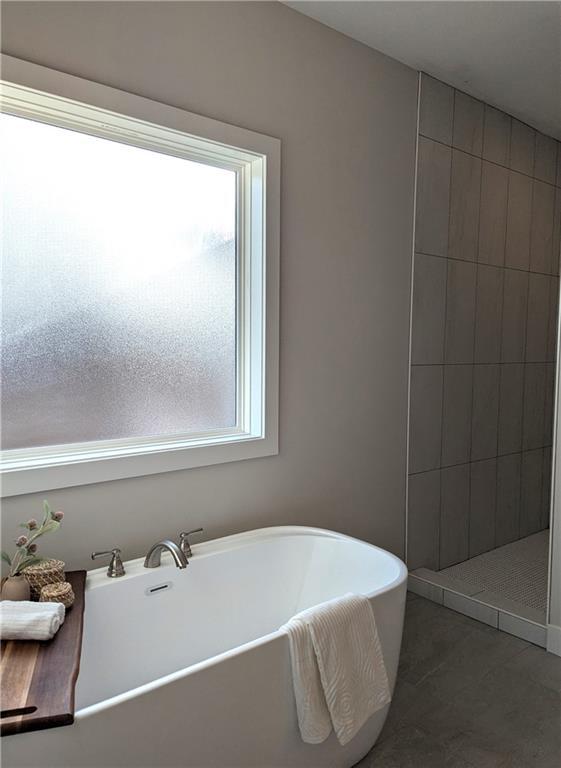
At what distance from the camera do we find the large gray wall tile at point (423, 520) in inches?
128

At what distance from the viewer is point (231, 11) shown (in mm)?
2307

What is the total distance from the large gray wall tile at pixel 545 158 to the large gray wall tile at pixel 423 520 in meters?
2.12

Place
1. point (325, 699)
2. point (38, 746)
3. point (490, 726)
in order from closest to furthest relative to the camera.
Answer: point (38, 746)
point (325, 699)
point (490, 726)

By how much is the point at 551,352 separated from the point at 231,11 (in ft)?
9.92

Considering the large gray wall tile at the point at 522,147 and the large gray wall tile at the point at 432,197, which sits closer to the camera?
the large gray wall tile at the point at 432,197

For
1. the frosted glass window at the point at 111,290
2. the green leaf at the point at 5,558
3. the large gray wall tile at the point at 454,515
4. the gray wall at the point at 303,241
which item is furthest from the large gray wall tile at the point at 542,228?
the green leaf at the point at 5,558

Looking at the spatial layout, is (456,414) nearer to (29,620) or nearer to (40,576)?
(40,576)

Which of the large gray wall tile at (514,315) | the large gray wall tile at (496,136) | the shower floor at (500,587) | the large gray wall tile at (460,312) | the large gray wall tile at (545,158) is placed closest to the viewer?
the shower floor at (500,587)

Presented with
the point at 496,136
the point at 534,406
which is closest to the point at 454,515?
the point at 534,406

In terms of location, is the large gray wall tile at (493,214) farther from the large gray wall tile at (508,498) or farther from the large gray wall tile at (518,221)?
the large gray wall tile at (508,498)

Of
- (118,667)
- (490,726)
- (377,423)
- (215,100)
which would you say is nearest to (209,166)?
(215,100)

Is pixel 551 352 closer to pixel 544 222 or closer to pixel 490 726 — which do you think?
pixel 544 222

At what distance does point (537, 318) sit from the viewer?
3930mm

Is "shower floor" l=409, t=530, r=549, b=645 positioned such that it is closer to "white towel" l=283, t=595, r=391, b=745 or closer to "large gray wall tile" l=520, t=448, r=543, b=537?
"large gray wall tile" l=520, t=448, r=543, b=537
